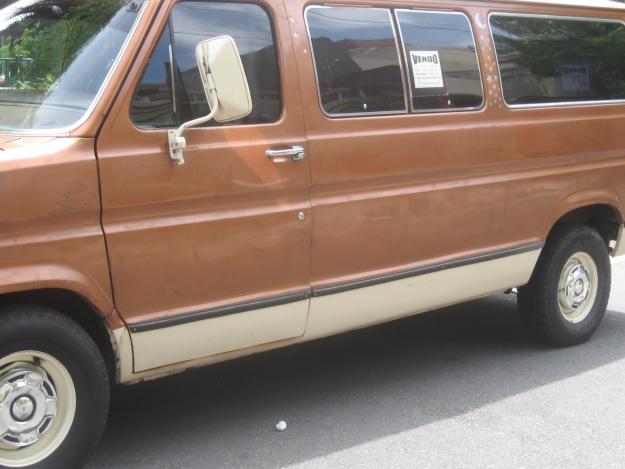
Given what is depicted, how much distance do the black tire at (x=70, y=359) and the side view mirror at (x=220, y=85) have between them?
841 millimetres

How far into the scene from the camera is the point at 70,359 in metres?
3.25

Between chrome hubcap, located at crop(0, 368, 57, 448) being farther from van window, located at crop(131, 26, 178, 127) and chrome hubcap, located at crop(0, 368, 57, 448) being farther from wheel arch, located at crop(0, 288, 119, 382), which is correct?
van window, located at crop(131, 26, 178, 127)

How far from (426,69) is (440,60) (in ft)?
0.46

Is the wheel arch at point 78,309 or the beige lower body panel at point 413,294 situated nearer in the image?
the wheel arch at point 78,309

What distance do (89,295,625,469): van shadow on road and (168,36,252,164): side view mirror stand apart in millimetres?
1466

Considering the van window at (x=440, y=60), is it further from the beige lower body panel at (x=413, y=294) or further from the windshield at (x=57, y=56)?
the windshield at (x=57, y=56)

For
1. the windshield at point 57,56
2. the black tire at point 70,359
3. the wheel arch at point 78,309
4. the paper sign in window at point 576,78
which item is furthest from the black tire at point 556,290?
the windshield at point 57,56

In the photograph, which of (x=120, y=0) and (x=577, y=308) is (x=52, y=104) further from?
(x=577, y=308)

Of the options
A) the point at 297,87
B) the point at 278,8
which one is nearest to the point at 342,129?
the point at 297,87

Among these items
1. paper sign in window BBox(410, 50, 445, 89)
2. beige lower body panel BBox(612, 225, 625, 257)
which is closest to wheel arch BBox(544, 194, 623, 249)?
beige lower body panel BBox(612, 225, 625, 257)

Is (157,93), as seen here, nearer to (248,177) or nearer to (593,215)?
(248,177)

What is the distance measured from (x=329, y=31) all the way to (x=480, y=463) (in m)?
2.20

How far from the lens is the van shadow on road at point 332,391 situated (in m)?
3.92

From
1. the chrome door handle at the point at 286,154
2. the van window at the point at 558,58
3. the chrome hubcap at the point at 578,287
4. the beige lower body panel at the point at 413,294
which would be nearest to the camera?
the chrome door handle at the point at 286,154
